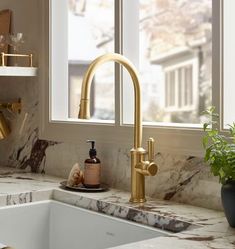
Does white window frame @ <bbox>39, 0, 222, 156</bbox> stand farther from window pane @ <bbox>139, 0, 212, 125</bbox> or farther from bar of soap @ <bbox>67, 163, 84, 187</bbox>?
window pane @ <bbox>139, 0, 212, 125</bbox>

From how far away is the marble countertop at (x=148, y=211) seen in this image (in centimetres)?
123

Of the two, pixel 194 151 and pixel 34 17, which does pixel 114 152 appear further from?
pixel 34 17

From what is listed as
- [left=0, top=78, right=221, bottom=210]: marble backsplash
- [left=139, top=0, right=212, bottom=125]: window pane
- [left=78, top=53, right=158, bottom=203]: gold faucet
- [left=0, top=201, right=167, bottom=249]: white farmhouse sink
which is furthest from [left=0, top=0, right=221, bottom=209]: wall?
[left=139, top=0, right=212, bottom=125]: window pane

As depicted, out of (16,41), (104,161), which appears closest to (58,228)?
(104,161)

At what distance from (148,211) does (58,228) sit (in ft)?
1.54

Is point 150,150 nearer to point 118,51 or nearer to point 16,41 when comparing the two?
point 118,51

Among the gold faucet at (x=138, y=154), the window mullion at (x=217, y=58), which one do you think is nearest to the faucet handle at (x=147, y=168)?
the gold faucet at (x=138, y=154)

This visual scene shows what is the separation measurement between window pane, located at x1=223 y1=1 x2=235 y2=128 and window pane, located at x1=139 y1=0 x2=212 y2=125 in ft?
16.6

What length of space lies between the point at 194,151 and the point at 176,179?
135 millimetres

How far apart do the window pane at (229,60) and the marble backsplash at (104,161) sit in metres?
0.19

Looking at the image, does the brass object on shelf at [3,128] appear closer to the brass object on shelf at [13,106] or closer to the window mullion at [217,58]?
the brass object on shelf at [13,106]

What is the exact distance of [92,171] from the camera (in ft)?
6.09

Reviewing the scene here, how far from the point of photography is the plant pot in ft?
4.32

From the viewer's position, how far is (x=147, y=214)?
1.52 meters
